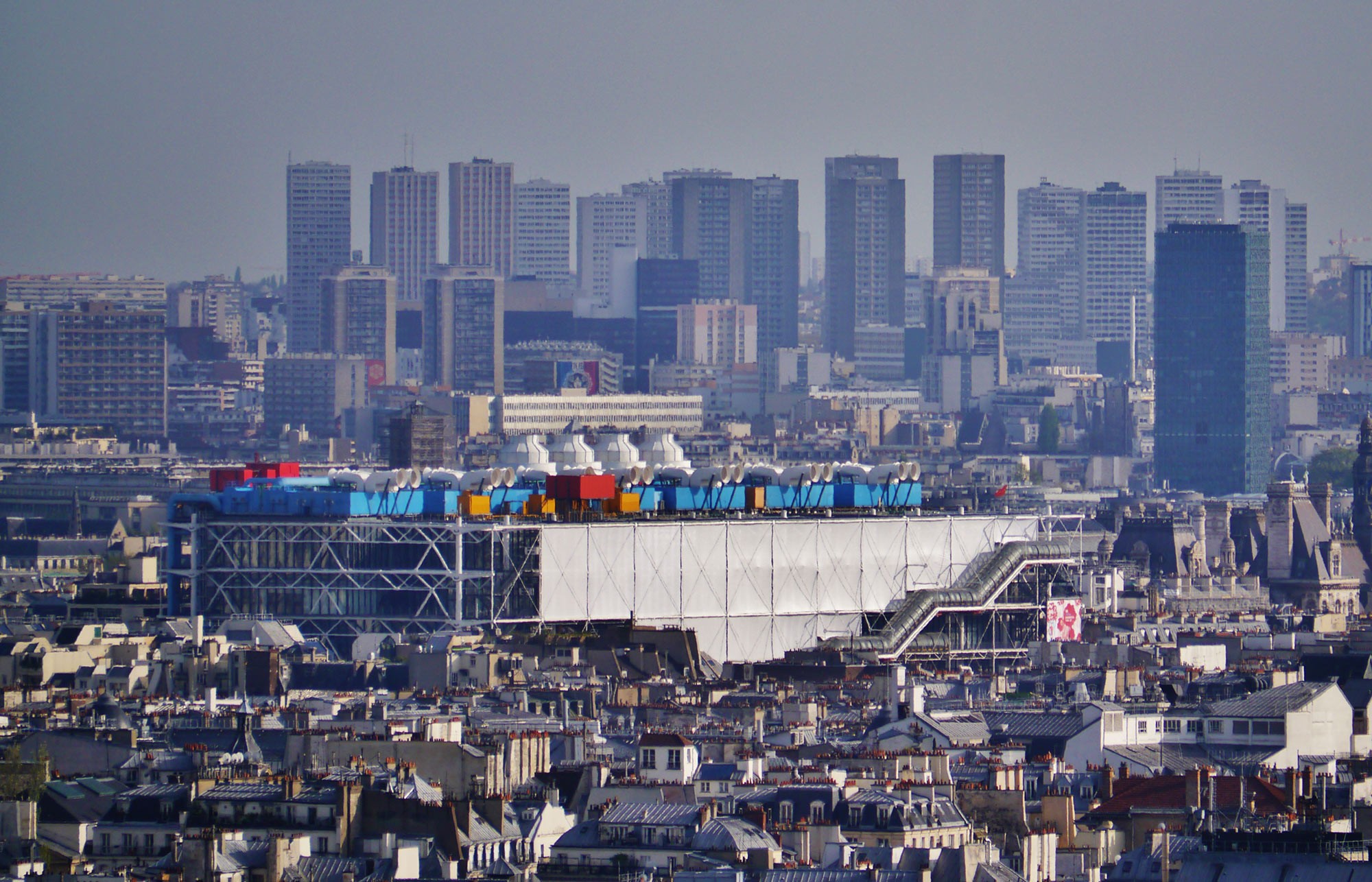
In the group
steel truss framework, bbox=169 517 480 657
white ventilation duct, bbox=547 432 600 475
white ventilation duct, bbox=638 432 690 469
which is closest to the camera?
steel truss framework, bbox=169 517 480 657

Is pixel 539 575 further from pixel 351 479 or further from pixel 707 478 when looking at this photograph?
pixel 707 478

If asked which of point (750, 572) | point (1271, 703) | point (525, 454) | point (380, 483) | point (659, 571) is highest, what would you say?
point (525, 454)

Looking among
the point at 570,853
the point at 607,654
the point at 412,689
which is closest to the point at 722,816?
the point at 570,853

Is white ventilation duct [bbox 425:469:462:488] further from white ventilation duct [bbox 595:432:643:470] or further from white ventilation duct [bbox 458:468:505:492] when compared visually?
white ventilation duct [bbox 595:432:643:470]

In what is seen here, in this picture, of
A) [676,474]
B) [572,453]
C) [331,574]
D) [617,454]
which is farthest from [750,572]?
[617,454]

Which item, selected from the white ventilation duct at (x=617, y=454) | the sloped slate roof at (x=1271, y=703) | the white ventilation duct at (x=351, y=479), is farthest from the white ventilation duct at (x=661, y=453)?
the sloped slate roof at (x=1271, y=703)

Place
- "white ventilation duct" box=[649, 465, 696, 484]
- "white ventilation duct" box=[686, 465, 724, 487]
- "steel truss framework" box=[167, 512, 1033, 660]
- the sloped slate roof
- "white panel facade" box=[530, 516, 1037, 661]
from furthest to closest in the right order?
"white ventilation duct" box=[649, 465, 696, 484], "white ventilation duct" box=[686, 465, 724, 487], "white panel facade" box=[530, 516, 1037, 661], "steel truss framework" box=[167, 512, 1033, 660], the sloped slate roof

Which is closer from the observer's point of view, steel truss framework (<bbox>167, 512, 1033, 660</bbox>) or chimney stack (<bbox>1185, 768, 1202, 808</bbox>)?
chimney stack (<bbox>1185, 768, 1202, 808</bbox>)

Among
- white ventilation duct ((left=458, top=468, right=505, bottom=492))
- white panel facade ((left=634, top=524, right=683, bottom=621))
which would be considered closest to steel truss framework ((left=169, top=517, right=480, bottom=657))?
white panel facade ((left=634, top=524, right=683, bottom=621))

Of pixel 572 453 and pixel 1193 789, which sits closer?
pixel 1193 789
